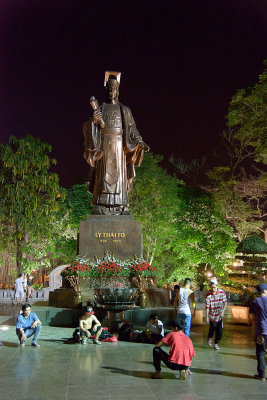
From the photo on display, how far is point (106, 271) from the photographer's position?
12.2m

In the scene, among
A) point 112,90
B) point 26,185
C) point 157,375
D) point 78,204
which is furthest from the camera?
point 78,204

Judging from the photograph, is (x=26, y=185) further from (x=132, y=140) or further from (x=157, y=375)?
(x=157, y=375)

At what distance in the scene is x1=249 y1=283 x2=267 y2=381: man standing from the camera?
6027mm

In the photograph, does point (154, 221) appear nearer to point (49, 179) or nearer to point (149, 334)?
point (49, 179)

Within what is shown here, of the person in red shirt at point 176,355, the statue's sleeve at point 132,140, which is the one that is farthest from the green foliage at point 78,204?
the person in red shirt at point 176,355

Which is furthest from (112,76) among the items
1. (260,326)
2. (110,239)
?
(260,326)

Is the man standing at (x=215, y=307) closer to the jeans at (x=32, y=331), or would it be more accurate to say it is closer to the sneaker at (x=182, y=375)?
the sneaker at (x=182, y=375)

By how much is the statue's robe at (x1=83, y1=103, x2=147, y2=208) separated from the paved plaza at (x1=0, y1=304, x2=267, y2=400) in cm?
633

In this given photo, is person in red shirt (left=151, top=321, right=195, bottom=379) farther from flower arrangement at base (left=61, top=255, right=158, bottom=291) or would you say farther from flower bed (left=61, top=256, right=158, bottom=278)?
flower bed (left=61, top=256, right=158, bottom=278)

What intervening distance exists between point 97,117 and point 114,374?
973cm

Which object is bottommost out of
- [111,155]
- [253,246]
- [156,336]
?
[156,336]

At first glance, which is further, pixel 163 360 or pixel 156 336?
pixel 156 336

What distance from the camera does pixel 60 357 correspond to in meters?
7.23

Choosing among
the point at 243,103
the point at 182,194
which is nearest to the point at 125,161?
the point at 243,103
